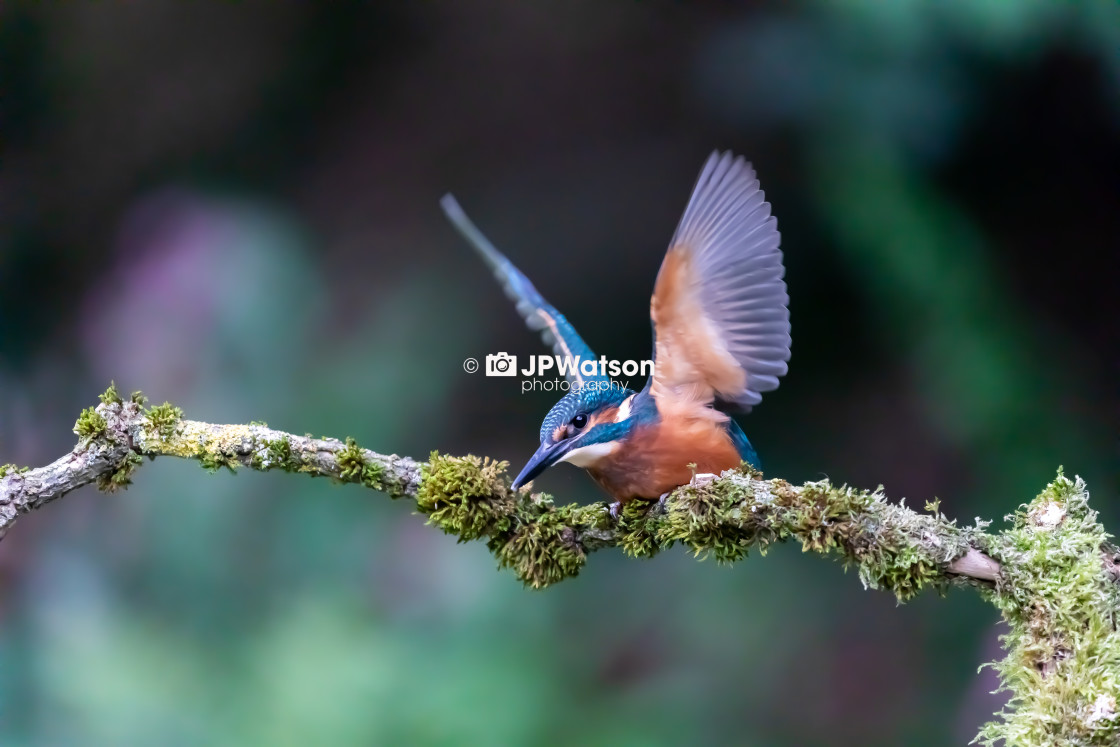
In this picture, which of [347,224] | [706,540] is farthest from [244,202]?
[706,540]

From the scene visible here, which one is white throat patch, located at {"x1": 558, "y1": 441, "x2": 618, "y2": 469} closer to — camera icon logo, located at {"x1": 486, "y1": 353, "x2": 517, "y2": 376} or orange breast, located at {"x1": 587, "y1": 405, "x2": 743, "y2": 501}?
orange breast, located at {"x1": 587, "y1": 405, "x2": 743, "y2": 501}

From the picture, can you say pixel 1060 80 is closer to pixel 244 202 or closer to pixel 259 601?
pixel 244 202

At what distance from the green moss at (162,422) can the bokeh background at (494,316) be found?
91cm

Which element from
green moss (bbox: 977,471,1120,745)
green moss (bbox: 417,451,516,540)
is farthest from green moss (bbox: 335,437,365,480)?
green moss (bbox: 977,471,1120,745)

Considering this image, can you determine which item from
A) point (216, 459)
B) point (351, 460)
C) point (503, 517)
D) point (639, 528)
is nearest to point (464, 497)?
point (503, 517)

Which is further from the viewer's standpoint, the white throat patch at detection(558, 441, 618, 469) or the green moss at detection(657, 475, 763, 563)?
the white throat patch at detection(558, 441, 618, 469)

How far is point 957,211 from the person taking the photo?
8.00 ft

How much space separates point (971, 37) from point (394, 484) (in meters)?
2.07

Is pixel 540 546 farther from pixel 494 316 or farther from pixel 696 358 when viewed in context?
pixel 494 316

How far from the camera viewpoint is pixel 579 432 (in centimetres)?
163

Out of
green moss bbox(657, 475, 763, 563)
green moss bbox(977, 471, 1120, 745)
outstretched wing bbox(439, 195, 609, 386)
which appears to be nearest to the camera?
green moss bbox(977, 471, 1120, 745)

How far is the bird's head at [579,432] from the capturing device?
5.28 ft

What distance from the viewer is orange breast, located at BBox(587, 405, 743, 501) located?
163 centimetres

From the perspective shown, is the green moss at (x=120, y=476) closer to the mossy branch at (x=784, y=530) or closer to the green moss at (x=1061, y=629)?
the mossy branch at (x=784, y=530)
